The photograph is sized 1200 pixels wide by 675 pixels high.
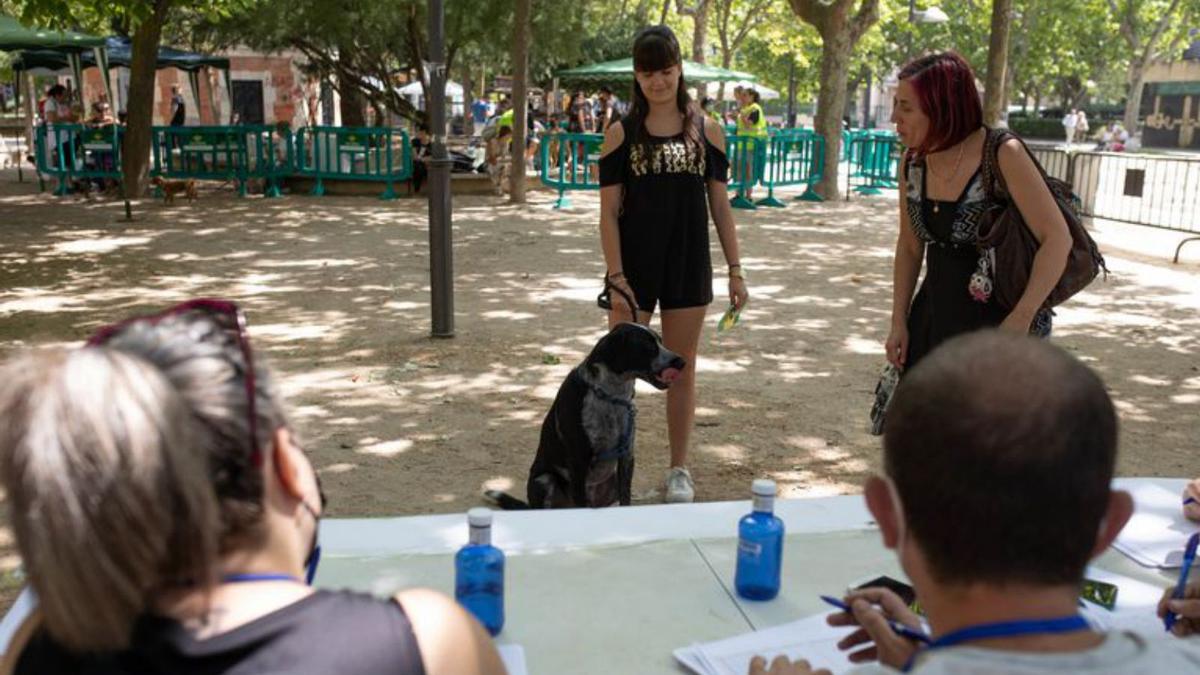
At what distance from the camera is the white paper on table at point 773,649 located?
78.7 inches

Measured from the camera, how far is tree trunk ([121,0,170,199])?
15.2 m

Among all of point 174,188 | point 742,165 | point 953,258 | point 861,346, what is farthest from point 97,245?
point 953,258

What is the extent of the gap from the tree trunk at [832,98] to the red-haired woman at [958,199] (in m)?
13.9

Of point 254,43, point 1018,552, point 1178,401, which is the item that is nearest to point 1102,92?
point 254,43

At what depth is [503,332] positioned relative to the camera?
755cm

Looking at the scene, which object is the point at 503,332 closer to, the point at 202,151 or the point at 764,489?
the point at 764,489

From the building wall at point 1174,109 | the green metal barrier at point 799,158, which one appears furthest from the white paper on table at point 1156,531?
the building wall at point 1174,109

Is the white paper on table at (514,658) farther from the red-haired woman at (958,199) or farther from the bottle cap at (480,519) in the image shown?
the red-haired woman at (958,199)

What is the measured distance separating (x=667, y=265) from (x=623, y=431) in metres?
0.72

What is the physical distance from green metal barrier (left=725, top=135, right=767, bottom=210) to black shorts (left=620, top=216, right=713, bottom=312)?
11.8 meters

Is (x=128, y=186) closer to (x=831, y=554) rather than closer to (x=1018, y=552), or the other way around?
(x=831, y=554)

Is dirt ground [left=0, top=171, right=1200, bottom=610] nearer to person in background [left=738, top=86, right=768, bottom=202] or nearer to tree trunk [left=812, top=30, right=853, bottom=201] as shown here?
person in background [left=738, top=86, right=768, bottom=202]

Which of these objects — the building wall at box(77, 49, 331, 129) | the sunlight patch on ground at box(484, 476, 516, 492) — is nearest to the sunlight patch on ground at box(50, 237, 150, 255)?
the sunlight patch on ground at box(484, 476, 516, 492)

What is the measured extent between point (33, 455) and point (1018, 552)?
1.02m
